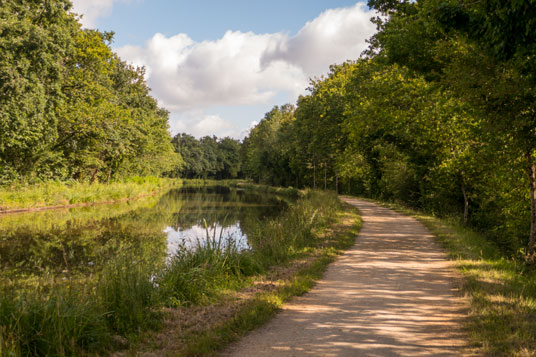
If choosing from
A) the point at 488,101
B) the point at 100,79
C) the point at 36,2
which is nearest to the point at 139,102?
the point at 100,79

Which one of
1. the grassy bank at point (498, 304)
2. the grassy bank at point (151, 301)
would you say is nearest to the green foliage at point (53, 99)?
the grassy bank at point (151, 301)

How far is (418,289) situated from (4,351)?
22.0 feet

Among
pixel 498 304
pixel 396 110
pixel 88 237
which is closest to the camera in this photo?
pixel 498 304

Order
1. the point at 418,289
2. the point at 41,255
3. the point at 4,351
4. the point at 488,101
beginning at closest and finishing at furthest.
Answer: the point at 4,351 → the point at 418,289 → the point at 488,101 → the point at 41,255

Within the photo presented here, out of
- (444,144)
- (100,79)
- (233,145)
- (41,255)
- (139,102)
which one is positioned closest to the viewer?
(41,255)

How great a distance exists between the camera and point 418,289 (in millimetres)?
7312

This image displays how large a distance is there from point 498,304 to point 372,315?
2.13 metres

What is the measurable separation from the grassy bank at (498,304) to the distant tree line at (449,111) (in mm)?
2305

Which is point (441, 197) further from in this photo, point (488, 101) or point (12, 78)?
point (12, 78)

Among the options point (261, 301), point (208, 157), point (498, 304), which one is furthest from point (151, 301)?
point (208, 157)

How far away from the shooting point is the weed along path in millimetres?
4785

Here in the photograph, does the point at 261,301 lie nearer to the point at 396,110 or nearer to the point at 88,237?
the point at 88,237

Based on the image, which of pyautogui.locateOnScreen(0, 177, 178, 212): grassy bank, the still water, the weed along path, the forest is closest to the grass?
the weed along path

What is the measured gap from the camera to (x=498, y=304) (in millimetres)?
6086
